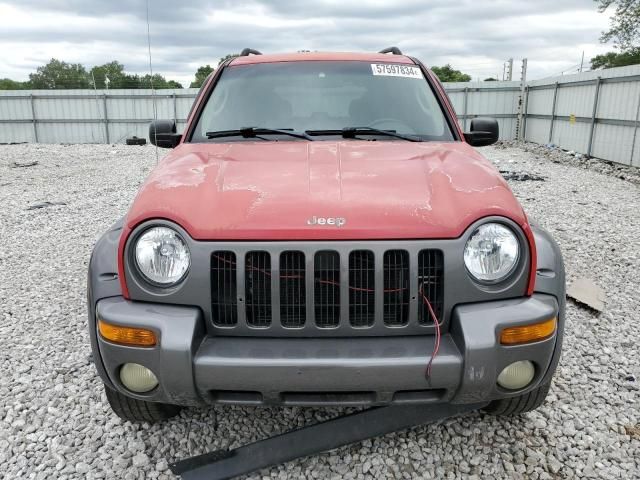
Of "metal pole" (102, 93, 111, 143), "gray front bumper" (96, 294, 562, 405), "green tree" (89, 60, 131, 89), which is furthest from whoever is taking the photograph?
"metal pole" (102, 93, 111, 143)

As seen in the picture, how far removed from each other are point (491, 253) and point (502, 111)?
2158 centimetres

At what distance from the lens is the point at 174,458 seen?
253cm

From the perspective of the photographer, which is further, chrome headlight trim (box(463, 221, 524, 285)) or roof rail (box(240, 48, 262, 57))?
→ roof rail (box(240, 48, 262, 57))

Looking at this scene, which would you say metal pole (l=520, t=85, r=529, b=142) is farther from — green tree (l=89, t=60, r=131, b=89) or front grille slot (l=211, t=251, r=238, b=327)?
front grille slot (l=211, t=251, r=238, b=327)

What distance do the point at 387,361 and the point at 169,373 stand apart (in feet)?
2.69

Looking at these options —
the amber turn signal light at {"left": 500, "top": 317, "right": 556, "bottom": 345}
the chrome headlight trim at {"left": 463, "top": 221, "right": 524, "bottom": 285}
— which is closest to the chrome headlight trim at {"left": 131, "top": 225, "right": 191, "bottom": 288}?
the chrome headlight trim at {"left": 463, "top": 221, "right": 524, "bottom": 285}

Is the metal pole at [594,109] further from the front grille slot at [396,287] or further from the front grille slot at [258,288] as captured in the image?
the front grille slot at [258,288]

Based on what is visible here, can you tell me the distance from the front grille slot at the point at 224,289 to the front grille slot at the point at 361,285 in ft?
1.50

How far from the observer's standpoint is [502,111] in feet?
71.6

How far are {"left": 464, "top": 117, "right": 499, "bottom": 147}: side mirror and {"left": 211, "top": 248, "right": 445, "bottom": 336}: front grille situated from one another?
1839 mm

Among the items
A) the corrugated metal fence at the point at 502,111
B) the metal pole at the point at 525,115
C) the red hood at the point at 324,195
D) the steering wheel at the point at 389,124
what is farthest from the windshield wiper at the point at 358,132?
the metal pole at the point at 525,115

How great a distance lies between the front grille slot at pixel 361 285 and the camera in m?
2.05

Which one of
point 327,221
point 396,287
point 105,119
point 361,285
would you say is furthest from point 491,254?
point 105,119

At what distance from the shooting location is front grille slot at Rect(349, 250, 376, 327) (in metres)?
2.05
